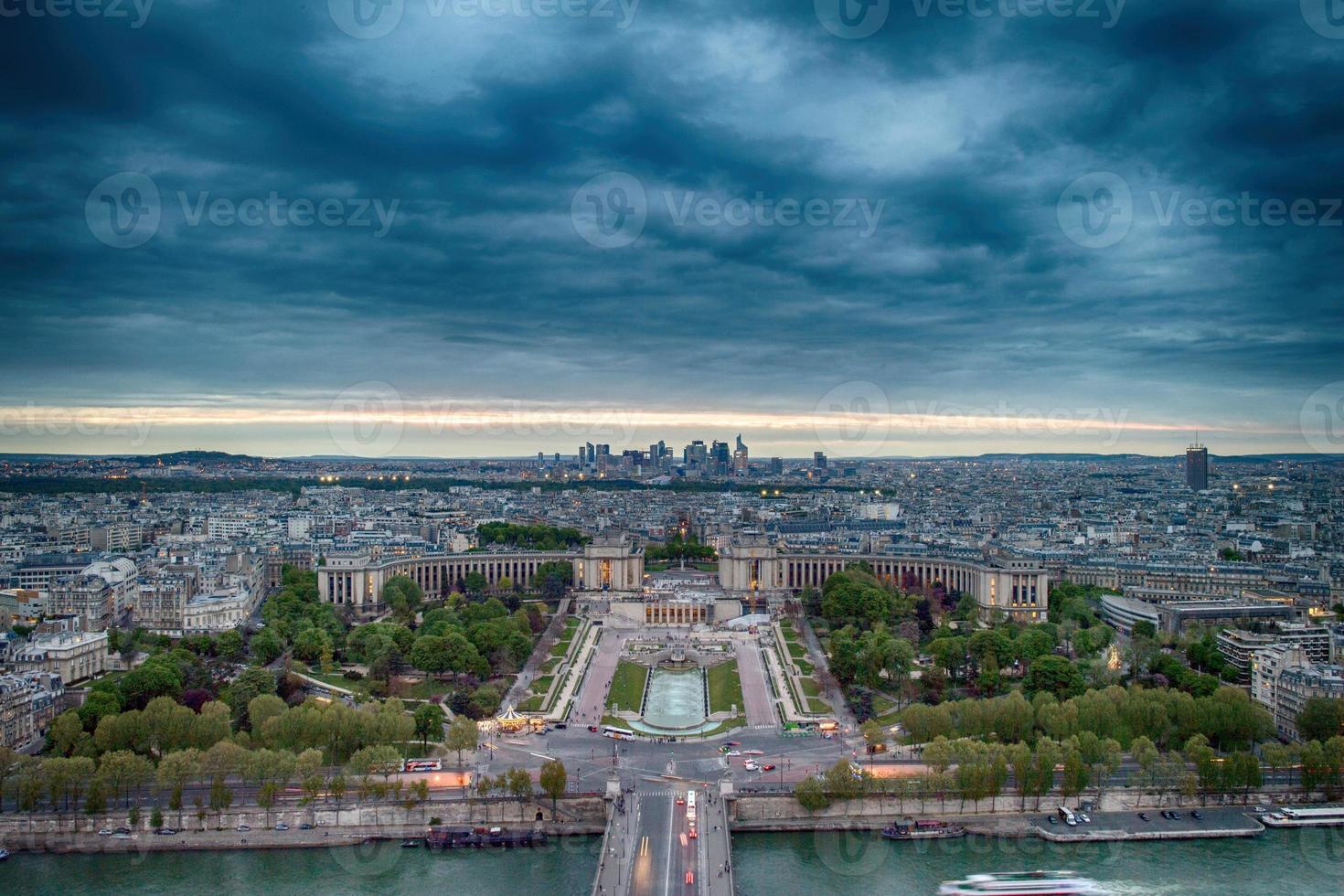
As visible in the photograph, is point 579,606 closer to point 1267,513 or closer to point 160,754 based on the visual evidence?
point 160,754

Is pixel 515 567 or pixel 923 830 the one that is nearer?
pixel 923 830

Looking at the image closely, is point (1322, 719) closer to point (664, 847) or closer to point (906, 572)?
point (664, 847)

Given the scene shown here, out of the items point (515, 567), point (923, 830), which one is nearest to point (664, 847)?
point (923, 830)

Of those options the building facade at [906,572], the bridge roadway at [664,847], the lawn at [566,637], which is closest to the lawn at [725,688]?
the lawn at [566,637]

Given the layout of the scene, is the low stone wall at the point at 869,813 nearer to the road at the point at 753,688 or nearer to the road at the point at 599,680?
the road at the point at 753,688

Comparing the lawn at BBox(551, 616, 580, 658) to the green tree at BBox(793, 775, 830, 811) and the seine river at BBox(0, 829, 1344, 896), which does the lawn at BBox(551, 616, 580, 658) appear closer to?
the seine river at BBox(0, 829, 1344, 896)

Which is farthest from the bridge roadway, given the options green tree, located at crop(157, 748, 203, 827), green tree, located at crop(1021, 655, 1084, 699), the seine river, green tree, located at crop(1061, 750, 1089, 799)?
green tree, located at crop(1021, 655, 1084, 699)
